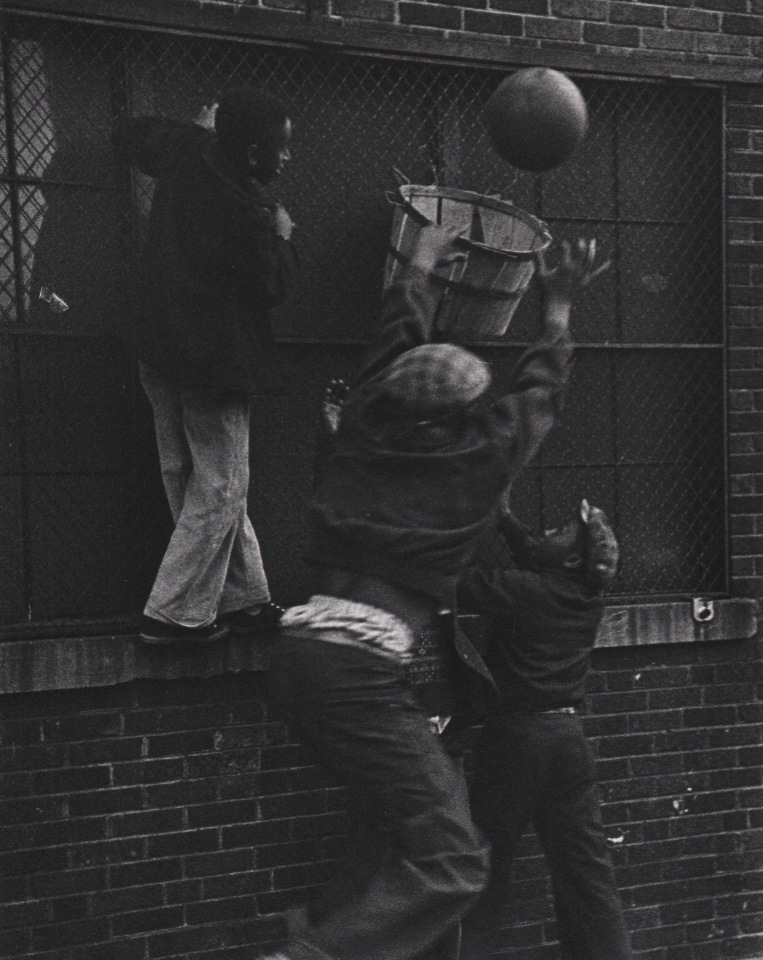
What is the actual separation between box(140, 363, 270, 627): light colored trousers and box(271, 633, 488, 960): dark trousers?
1027 mm

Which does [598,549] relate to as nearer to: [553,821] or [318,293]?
[553,821]

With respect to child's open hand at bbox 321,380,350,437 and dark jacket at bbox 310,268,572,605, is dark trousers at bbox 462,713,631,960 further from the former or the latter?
child's open hand at bbox 321,380,350,437

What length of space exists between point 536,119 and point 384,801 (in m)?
2.43

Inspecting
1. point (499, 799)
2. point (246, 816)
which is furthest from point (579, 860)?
point (246, 816)

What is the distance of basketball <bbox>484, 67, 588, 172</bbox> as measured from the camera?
4.94 m

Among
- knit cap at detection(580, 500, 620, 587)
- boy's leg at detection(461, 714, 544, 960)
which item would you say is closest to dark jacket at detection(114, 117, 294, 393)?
knit cap at detection(580, 500, 620, 587)

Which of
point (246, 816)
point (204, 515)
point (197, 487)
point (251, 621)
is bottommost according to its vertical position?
point (246, 816)

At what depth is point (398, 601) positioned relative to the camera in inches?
171

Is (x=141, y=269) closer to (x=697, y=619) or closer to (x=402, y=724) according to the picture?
(x=402, y=724)

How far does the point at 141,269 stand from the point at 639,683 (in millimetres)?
2797

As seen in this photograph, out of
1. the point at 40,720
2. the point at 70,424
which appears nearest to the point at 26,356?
the point at 70,424

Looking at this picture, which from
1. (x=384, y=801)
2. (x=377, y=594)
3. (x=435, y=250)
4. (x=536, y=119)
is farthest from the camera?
(x=536, y=119)

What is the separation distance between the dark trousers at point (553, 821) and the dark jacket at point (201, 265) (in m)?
1.65

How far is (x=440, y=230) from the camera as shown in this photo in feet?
16.2
